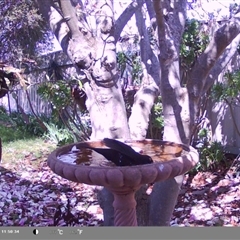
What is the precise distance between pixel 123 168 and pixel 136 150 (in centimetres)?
31

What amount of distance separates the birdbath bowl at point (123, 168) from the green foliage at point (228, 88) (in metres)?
1.33

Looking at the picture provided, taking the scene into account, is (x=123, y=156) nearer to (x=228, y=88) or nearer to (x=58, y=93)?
(x=228, y=88)

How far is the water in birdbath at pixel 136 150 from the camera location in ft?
3.83

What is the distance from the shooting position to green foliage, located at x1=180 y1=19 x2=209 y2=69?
9.34 feet

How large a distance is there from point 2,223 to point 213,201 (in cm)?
121

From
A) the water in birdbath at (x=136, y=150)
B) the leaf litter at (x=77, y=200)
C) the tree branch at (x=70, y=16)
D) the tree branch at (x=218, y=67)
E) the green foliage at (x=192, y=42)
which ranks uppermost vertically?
the tree branch at (x=70, y=16)

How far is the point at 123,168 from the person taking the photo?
3.29 ft

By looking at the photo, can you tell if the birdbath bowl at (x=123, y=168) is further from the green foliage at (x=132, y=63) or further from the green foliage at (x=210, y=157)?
the green foliage at (x=132, y=63)

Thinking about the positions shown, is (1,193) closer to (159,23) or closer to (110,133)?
(110,133)

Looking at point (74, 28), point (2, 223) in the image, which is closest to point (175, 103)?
point (74, 28)

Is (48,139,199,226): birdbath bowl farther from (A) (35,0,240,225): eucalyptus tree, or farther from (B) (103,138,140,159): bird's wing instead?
(A) (35,0,240,225): eucalyptus tree

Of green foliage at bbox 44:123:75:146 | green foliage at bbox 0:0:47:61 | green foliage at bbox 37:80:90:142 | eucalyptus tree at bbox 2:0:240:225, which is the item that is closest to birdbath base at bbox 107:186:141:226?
eucalyptus tree at bbox 2:0:240:225

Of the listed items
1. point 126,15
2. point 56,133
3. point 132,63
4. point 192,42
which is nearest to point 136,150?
point 126,15

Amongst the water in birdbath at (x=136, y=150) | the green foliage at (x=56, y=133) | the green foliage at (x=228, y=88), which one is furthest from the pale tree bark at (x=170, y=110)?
the green foliage at (x=56, y=133)
